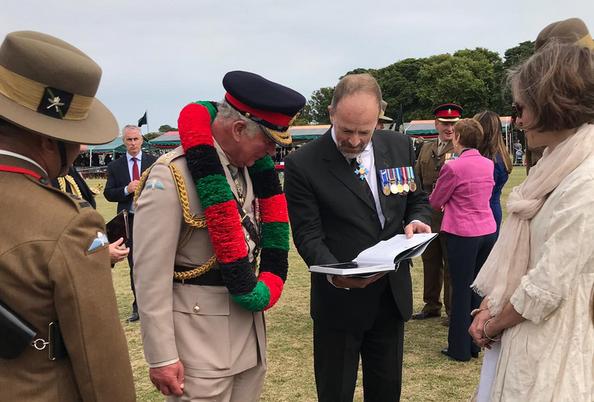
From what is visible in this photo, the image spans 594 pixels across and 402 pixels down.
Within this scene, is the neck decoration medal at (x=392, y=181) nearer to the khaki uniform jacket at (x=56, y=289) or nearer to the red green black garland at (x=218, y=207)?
the red green black garland at (x=218, y=207)

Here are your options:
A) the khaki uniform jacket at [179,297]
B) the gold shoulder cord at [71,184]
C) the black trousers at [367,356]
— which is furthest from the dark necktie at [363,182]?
the gold shoulder cord at [71,184]

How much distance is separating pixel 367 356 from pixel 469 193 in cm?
235

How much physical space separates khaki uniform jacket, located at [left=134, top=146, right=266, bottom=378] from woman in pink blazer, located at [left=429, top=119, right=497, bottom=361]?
2977 millimetres

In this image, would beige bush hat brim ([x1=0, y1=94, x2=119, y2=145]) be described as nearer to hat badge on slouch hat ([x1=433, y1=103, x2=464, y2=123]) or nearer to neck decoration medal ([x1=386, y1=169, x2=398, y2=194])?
neck decoration medal ([x1=386, y1=169, x2=398, y2=194])

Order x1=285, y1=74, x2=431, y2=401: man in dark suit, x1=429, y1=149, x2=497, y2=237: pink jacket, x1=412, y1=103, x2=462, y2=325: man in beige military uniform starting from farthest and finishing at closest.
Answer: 1. x1=412, y1=103, x2=462, y2=325: man in beige military uniform
2. x1=429, y1=149, x2=497, y2=237: pink jacket
3. x1=285, y1=74, x2=431, y2=401: man in dark suit

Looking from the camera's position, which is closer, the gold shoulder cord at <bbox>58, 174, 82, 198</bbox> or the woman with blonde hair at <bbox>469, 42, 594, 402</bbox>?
the woman with blonde hair at <bbox>469, 42, 594, 402</bbox>

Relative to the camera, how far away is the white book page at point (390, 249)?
233 centimetres

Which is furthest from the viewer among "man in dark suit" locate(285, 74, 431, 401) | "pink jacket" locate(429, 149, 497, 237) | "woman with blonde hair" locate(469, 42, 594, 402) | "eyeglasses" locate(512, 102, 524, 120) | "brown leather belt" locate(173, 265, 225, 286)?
"pink jacket" locate(429, 149, 497, 237)

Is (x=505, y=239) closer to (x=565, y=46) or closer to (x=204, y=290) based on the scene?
(x=565, y=46)

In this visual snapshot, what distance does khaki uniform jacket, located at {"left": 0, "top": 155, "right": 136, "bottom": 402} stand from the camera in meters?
1.33

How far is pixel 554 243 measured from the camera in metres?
1.77

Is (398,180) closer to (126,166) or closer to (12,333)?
(12,333)

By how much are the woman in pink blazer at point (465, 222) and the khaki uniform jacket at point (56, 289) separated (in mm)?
3871

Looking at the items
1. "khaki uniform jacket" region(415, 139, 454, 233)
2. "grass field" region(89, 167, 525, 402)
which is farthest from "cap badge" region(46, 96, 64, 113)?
"khaki uniform jacket" region(415, 139, 454, 233)
